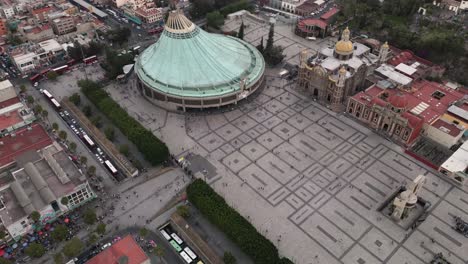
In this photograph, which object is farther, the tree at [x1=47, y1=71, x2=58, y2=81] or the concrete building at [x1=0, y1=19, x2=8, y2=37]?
the concrete building at [x1=0, y1=19, x2=8, y2=37]

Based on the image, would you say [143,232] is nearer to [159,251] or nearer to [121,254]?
[159,251]

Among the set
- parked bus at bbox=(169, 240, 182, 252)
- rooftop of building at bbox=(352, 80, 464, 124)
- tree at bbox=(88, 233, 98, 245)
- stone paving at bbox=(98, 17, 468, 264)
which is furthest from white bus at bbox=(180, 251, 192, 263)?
rooftop of building at bbox=(352, 80, 464, 124)

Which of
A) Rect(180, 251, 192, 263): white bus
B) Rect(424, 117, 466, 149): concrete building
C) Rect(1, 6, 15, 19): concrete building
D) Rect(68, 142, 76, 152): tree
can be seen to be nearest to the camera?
Rect(180, 251, 192, 263): white bus

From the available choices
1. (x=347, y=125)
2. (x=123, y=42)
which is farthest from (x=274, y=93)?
(x=123, y=42)

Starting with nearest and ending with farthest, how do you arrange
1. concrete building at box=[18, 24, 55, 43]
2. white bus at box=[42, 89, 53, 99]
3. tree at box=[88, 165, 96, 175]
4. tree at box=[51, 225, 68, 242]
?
1. tree at box=[51, 225, 68, 242]
2. tree at box=[88, 165, 96, 175]
3. white bus at box=[42, 89, 53, 99]
4. concrete building at box=[18, 24, 55, 43]

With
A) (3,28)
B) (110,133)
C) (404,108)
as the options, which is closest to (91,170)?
(110,133)

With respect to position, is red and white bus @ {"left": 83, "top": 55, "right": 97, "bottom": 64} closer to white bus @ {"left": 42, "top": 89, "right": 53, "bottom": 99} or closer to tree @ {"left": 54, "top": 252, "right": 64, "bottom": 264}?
white bus @ {"left": 42, "top": 89, "right": 53, "bottom": 99}
